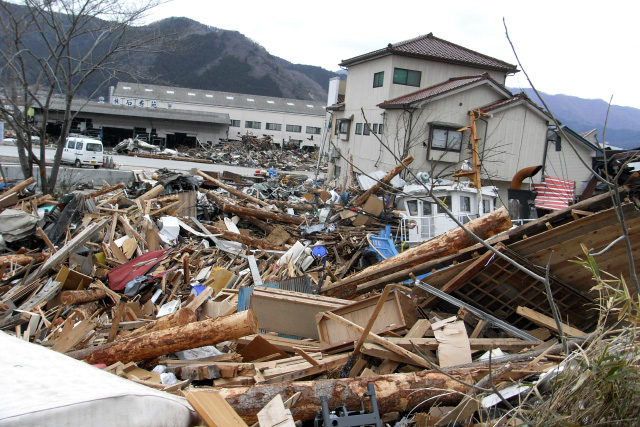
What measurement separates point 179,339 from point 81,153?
24.0 metres

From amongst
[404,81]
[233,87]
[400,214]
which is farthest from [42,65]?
[233,87]

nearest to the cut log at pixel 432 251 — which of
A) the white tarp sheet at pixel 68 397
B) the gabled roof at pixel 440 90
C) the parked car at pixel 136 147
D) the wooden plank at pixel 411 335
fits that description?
the wooden plank at pixel 411 335

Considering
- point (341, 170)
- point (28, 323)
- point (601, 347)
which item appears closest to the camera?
point (601, 347)

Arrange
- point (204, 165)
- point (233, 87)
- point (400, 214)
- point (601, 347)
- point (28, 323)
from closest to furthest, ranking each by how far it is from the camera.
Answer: point (601, 347), point (28, 323), point (400, 214), point (204, 165), point (233, 87)

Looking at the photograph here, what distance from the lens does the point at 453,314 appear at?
17.9ft

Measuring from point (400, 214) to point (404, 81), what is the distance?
13.3 meters

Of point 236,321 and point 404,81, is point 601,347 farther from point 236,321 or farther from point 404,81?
point 404,81

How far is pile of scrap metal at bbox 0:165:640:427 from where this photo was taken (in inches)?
112

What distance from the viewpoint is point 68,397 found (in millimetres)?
1938

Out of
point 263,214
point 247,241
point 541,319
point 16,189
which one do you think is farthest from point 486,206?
point 16,189

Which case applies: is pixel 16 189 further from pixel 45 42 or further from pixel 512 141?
pixel 512 141

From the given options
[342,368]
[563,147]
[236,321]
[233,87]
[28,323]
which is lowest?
[28,323]

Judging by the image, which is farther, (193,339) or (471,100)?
(471,100)

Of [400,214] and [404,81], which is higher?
[404,81]
